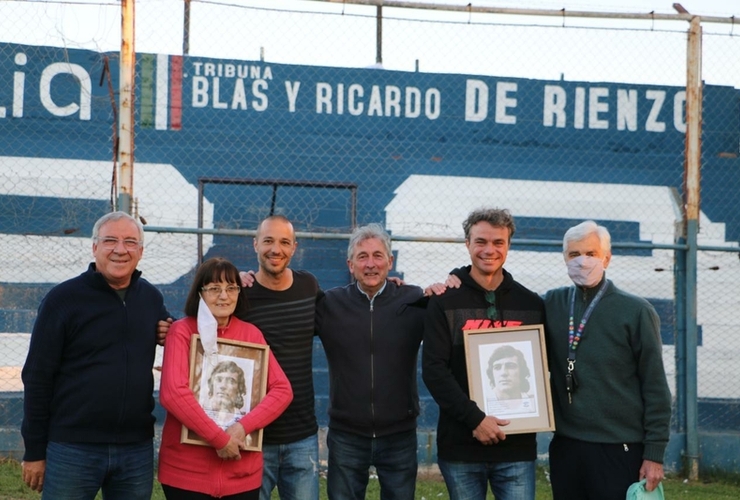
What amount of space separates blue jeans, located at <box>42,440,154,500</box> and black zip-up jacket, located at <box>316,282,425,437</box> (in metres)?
0.98

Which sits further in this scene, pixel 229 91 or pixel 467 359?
pixel 229 91

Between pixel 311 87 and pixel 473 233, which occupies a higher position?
pixel 311 87

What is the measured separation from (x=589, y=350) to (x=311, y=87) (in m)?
4.98

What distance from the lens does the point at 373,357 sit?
462 cm

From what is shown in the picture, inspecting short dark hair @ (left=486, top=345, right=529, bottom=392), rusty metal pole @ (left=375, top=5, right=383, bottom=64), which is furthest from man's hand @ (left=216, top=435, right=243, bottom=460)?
rusty metal pole @ (left=375, top=5, right=383, bottom=64)

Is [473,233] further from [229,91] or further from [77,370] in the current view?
[229,91]

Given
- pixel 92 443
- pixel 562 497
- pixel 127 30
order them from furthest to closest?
pixel 127 30
pixel 562 497
pixel 92 443

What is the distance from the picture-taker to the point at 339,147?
870 centimetres

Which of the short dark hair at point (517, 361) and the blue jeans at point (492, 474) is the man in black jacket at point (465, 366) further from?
the short dark hair at point (517, 361)

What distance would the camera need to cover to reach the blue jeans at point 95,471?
413 centimetres

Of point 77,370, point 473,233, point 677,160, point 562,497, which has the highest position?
point 677,160

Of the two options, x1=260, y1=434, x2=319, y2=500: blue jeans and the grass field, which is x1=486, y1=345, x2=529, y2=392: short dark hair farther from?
the grass field

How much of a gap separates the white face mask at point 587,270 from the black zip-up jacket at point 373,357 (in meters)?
0.79

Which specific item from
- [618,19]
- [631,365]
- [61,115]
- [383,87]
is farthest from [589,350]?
[61,115]
